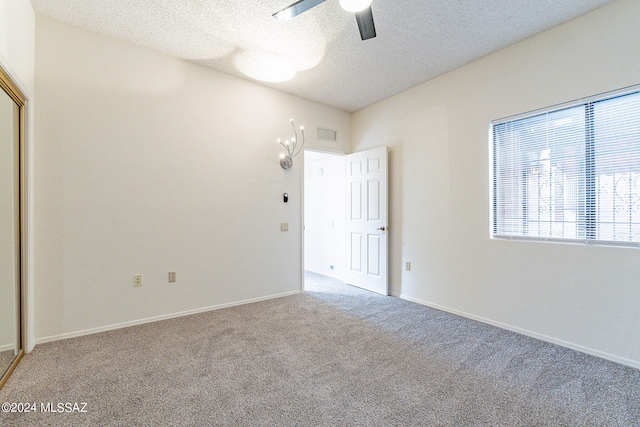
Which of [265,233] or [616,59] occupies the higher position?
[616,59]

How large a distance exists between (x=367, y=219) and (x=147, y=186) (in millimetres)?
2849

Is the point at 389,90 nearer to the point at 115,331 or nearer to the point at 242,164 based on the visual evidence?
the point at 242,164

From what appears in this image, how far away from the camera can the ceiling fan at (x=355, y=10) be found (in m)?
1.68

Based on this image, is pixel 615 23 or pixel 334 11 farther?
pixel 334 11

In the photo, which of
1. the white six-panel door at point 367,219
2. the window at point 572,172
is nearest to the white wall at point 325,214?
the white six-panel door at point 367,219

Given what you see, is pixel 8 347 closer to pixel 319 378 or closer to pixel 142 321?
pixel 142 321

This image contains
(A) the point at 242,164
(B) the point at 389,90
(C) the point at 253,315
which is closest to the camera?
(C) the point at 253,315

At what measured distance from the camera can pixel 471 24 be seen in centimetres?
248

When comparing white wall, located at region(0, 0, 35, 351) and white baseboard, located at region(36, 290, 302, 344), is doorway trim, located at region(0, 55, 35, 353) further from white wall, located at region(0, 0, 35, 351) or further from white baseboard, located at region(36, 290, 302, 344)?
white baseboard, located at region(36, 290, 302, 344)

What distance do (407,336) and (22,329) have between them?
3207 mm

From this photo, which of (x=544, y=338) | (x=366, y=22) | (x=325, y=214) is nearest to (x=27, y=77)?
(x=366, y=22)

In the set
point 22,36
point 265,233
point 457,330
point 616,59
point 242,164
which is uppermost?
point 22,36

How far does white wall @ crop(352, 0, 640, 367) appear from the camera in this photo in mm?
2195

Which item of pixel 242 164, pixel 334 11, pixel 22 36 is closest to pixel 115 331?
pixel 242 164
